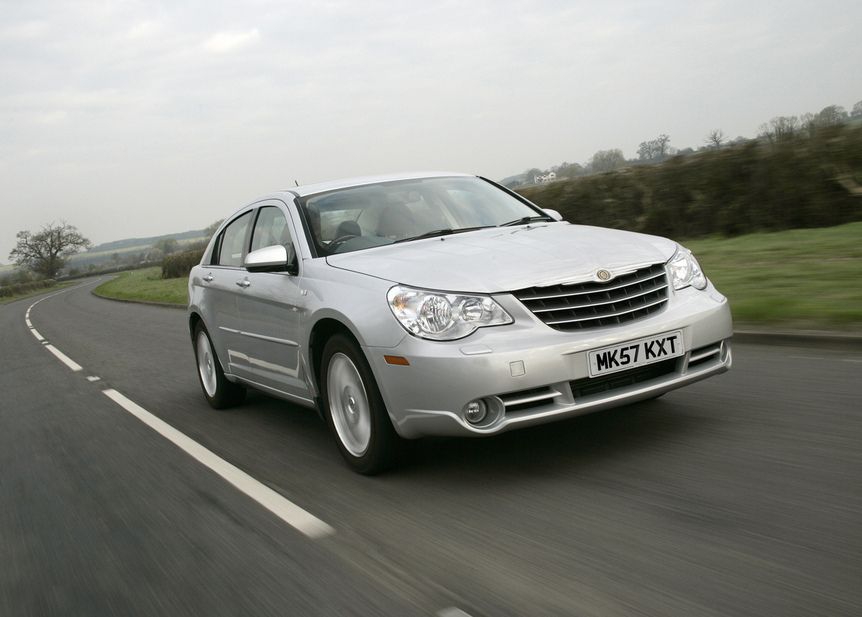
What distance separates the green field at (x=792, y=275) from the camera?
7223mm

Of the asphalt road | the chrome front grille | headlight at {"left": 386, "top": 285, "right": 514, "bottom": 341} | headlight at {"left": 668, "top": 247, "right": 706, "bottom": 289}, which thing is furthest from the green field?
headlight at {"left": 386, "top": 285, "right": 514, "bottom": 341}

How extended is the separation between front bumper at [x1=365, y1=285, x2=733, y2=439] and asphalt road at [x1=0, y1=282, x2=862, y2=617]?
14.5 inches

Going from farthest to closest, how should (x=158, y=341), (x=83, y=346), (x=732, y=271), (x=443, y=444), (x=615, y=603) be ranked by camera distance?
(x=83, y=346)
(x=158, y=341)
(x=732, y=271)
(x=443, y=444)
(x=615, y=603)

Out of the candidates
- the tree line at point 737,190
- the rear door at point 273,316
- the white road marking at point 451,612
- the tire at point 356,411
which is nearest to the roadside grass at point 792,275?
the tree line at point 737,190

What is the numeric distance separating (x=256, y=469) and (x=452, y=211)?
2.06 m

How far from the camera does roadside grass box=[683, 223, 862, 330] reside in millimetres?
7254

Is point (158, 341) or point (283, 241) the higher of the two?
point (283, 241)

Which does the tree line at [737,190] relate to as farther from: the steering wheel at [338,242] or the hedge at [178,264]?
the hedge at [178,264]

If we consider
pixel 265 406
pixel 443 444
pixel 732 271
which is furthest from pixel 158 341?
pixel 443 444

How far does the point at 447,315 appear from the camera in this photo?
383 cm

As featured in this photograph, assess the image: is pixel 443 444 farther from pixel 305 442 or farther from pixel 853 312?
pixel 853 312

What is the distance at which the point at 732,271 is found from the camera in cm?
1049

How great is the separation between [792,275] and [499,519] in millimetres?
7076

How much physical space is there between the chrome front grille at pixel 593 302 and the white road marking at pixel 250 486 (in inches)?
55.3
